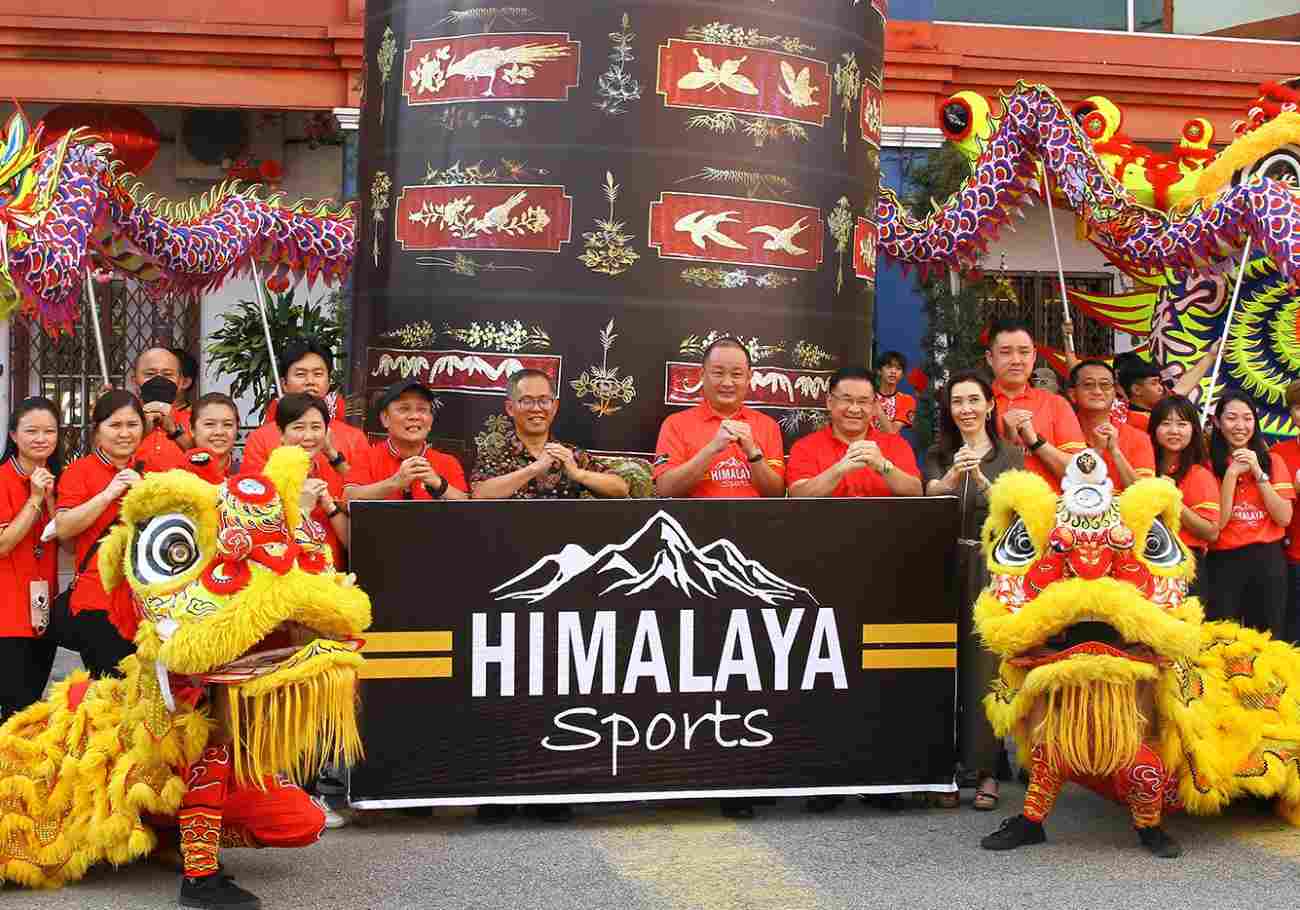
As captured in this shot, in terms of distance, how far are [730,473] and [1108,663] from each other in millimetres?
1766

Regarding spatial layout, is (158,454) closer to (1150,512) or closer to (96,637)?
(96,637)

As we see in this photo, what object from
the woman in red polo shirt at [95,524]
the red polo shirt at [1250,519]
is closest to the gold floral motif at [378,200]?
the woman in red polo shirt at [95,524]

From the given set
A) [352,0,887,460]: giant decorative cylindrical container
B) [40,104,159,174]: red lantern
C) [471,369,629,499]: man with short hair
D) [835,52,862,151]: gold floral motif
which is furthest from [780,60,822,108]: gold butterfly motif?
[40,104,159,174]: red lantern

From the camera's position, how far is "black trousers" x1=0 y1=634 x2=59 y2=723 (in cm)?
579

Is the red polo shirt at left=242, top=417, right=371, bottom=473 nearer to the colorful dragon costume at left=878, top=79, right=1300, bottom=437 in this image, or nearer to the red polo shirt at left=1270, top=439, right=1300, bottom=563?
the colorful dragon costume at left=878, top=79, right=1300, bottom=437

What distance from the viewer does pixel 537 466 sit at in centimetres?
612

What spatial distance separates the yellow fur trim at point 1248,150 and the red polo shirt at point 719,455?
4.04 meters

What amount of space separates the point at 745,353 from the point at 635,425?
0.64 m

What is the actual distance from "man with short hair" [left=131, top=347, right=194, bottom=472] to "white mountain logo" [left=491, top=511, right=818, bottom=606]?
5.01 feet

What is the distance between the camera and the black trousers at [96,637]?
5836mm

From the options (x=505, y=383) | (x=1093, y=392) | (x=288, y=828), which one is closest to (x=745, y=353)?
(x=505, y=383)

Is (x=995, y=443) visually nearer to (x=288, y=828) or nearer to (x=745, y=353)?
(x=745, y=353)

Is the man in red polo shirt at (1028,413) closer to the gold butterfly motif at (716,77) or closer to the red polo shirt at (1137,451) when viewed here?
the red polo shirt at (1137,451)

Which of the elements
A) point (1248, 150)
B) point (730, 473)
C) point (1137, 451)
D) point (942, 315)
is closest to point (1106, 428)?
point (1137, 451)
